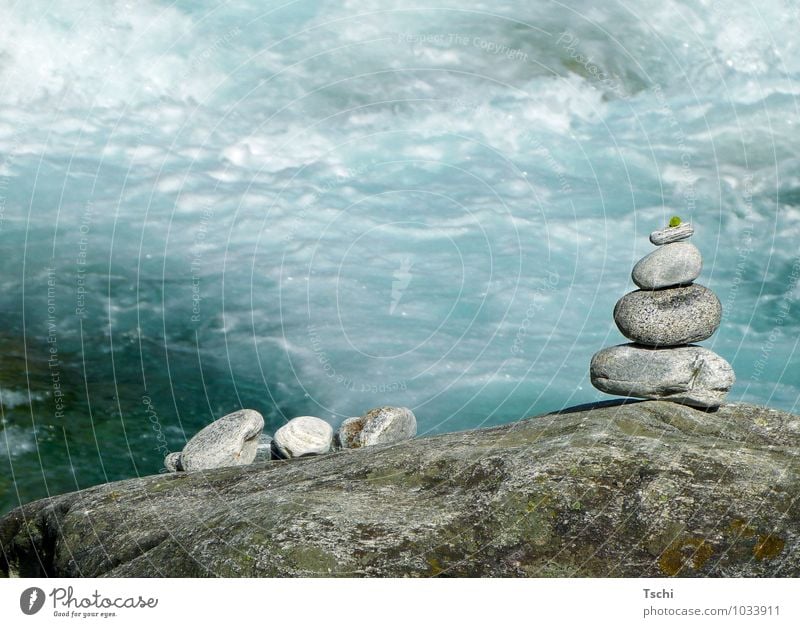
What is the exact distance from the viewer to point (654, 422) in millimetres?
18078

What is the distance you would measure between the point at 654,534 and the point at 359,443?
15.5 meters

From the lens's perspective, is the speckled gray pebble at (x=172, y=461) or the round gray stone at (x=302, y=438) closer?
the round gray stone at (x=302, y=438)

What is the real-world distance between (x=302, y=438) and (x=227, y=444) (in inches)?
106

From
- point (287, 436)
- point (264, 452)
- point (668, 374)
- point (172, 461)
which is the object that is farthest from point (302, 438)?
point (668, 374)

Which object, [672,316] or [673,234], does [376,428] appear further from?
[673,234]

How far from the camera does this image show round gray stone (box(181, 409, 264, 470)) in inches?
1000

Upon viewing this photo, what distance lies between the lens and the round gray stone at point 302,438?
26828mm

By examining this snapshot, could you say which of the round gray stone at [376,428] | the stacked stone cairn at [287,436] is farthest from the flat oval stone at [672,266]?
the round gray stone at [376,428]

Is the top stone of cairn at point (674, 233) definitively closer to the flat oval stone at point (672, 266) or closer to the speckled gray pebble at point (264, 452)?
the flat oval stone at point (672, 266)

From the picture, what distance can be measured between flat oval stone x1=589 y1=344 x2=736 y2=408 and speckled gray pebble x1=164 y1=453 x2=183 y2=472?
1547cm

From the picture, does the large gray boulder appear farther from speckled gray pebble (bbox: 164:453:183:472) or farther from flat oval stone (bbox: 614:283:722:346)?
speckled gray pebble (bbox: 164:453:183:472)

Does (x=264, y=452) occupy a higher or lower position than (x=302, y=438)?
lower

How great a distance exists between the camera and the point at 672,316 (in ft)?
65.0
